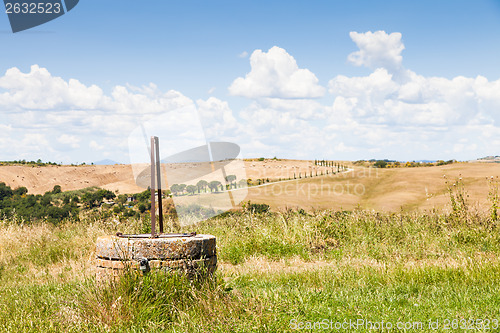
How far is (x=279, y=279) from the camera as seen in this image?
6.86 m

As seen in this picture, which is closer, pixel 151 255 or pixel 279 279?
pixel 151 255

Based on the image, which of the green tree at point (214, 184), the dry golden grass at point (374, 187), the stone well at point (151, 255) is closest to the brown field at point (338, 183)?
the dry golden grass at point (374, 187)

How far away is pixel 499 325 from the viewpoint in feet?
13.8

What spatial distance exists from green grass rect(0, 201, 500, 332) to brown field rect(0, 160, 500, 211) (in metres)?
3.18

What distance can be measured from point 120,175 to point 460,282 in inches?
1410

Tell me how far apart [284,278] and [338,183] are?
2136 cm

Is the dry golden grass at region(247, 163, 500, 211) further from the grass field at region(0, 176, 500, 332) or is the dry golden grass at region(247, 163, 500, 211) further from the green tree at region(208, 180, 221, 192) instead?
the green tree at region(208, 180, 221, 192)

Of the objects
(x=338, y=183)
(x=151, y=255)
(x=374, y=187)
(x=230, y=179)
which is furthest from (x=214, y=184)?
(x=338, y=183)

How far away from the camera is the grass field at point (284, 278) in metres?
4.43

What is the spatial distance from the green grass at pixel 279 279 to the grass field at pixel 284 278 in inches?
0.8

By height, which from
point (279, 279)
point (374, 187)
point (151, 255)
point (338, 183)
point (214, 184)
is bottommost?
point (279, 279)

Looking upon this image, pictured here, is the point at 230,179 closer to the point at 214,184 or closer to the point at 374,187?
the point at 214,184

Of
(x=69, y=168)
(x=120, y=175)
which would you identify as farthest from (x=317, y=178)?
(x=69, y=168)

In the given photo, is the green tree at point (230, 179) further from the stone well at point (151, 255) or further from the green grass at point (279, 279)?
the stone well at point (151, 255)
